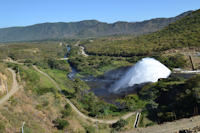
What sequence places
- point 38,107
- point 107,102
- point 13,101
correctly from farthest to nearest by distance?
point 107,102, point 38,107, point 13,101

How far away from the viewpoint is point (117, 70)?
74625 millimetres

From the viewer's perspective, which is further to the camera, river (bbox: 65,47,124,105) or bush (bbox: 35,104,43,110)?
river (bbox: 65,47,124,105)

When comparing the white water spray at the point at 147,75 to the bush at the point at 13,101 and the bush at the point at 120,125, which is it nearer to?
the bush at the point at 120,125

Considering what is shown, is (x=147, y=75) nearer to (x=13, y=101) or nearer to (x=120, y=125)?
(x=120, y=125)

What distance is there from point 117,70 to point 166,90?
38780 millimetres

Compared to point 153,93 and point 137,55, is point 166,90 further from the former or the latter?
point 137,55

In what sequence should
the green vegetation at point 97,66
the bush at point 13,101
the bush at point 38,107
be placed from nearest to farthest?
the bush at point 13,101 < the bush at point 38,107 < the green vegetation at point 97,66

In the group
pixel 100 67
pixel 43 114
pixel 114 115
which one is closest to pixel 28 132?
pixel 43 114

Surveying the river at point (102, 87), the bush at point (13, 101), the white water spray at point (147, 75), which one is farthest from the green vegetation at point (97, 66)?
the bush at point (13, 101)

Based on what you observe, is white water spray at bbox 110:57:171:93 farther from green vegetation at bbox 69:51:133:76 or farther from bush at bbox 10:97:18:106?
bush at bbox 10:97:18:106

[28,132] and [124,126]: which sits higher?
[28,132]

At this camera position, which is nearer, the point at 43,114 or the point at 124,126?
the point at 43,114

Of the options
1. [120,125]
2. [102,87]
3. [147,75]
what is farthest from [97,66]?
[120,125]

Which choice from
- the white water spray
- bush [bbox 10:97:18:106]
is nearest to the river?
the white water spray
